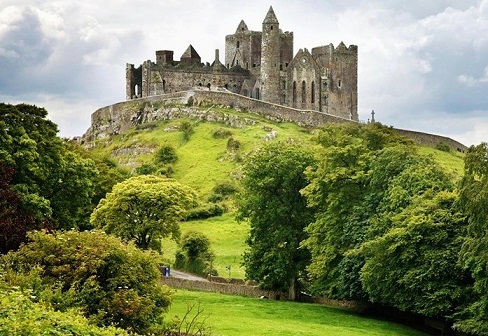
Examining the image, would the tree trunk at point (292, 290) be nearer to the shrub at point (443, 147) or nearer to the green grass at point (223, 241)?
the green grass at point (223, 241)

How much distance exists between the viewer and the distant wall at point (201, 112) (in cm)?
11481

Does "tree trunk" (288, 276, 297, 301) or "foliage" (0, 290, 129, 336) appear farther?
"tree trunk" (288, 276, 297, 301)

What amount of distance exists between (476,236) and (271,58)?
8082 cm

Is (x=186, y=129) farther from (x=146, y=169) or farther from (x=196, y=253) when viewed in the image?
(x=196, y=253)

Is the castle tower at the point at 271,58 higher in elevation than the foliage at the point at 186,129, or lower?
higher

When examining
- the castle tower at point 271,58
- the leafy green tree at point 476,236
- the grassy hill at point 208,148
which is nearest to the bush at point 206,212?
the grassy hill at point 208,148

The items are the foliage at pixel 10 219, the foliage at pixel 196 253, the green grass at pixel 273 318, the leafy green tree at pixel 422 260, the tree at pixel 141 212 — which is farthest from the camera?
the foliage at pixel 196 253

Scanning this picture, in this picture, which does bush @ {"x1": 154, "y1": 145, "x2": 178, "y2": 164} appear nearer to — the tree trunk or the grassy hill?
the grassy hill

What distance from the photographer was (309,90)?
12325cm

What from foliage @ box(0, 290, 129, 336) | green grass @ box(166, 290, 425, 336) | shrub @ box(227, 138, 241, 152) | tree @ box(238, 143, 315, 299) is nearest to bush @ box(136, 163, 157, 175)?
shrub @ box(227, 138, 241, 152)

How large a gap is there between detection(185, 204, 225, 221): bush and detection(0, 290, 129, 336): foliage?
6207cm

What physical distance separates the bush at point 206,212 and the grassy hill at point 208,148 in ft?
2.85

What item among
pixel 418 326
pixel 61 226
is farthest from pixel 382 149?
pixel 61 226

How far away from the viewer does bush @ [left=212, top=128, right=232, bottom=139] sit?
112188 mm
